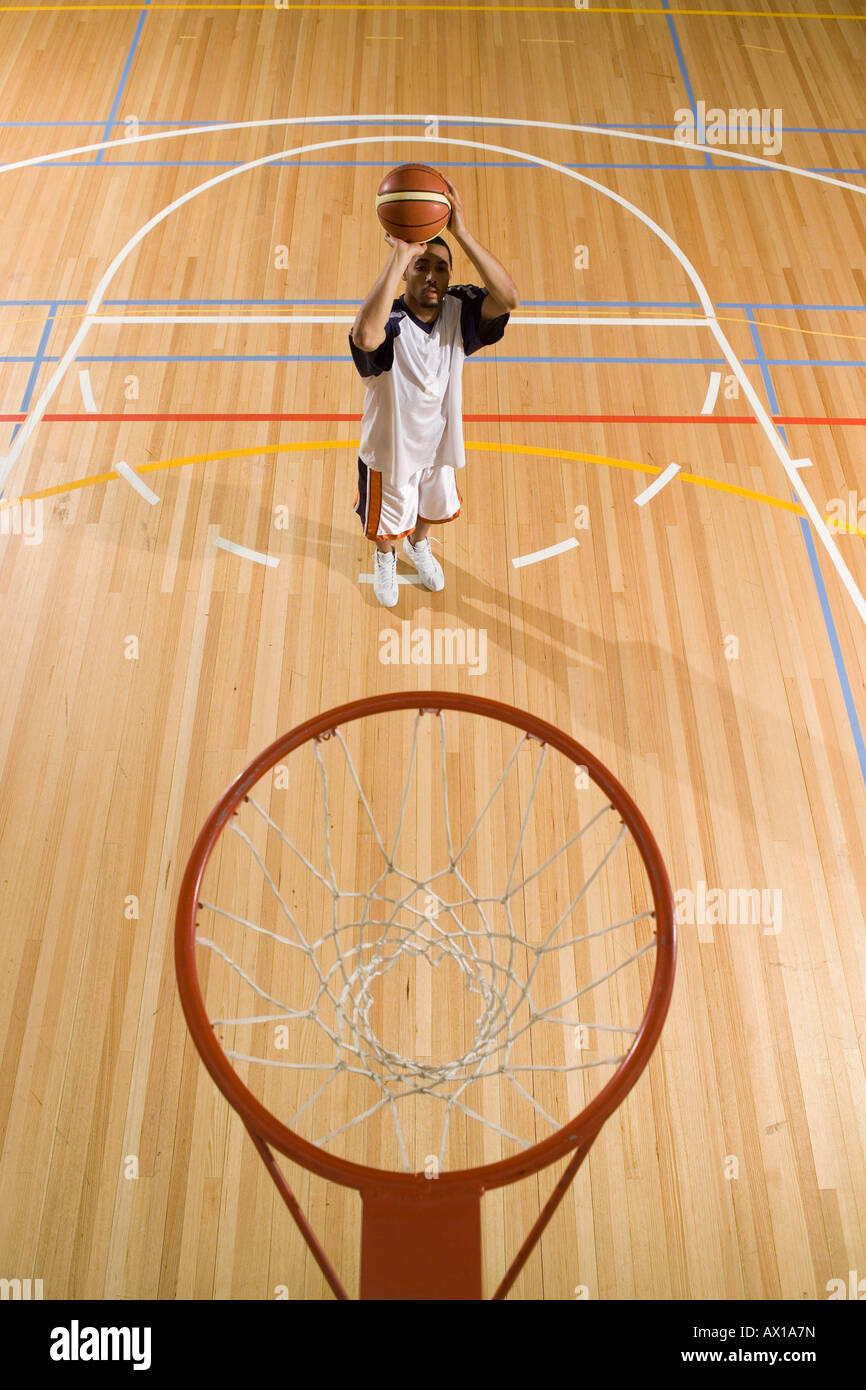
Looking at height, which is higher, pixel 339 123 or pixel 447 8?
pixel 447 8

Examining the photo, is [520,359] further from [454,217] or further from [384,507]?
[454,217]

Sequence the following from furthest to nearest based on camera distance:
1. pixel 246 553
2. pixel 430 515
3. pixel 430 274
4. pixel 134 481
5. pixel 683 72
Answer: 1. pixel 683 72
2. pixel 134 481
3. pixel 246 553
4. pixel 430 515
5. pixel 430 274

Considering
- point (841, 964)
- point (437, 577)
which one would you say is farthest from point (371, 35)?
point (841, 964)

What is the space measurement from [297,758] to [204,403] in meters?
1.91

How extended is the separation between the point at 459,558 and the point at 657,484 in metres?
0.96

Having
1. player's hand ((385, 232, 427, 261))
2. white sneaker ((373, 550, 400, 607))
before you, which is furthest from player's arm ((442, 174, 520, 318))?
white sneaker ((373, 550, 400, 607))

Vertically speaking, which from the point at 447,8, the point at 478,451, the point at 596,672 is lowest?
the point at 596,672

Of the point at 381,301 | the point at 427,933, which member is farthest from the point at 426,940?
the point at 381,301

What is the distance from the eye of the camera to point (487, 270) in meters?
2.97

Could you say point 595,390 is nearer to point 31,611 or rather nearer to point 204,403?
point 204,403

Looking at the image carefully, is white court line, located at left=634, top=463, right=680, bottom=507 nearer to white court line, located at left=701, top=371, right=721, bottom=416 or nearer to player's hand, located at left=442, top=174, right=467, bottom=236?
white court line, located at left=701, top=371, right=721, bottom=416

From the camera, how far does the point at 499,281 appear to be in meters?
3.02

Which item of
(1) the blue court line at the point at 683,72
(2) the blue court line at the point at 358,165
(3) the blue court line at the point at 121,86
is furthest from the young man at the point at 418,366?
(3) the blue court line at the point at 121,86

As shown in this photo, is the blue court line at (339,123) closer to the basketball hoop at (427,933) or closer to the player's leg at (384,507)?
the player's leg at (384,507)
